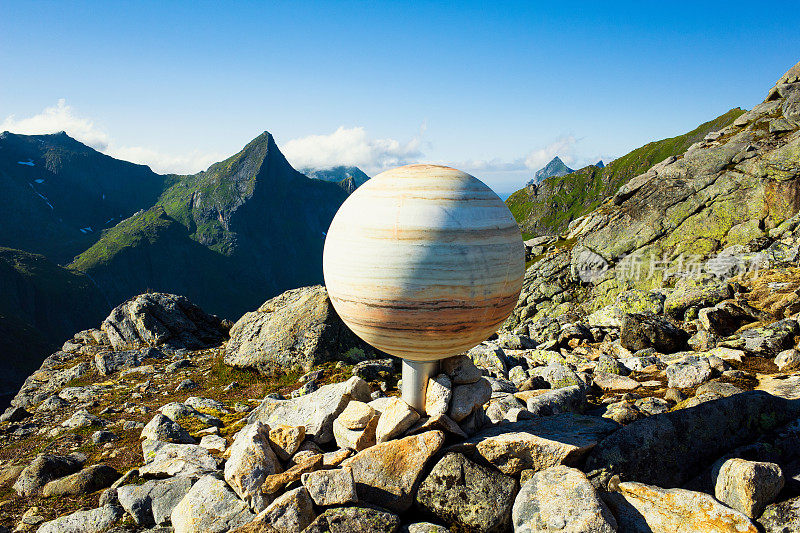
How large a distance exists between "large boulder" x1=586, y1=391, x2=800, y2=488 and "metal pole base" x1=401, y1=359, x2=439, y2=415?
9.55 ft

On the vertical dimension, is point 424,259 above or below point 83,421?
above

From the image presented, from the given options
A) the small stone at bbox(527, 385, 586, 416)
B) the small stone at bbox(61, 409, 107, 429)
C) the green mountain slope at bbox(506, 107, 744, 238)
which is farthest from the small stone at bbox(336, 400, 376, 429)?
the green mountain slope at bbox(506, 107, 744, 238)

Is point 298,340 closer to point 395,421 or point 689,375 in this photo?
point 395,421

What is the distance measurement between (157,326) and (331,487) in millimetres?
17684

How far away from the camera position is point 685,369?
1130 centimetres

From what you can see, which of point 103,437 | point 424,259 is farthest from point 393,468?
point 103,437

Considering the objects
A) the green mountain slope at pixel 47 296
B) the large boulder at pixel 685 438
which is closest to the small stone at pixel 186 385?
the large boulder at pixel 685 438

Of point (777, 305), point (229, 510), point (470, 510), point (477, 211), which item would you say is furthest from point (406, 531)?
point (777, 305)

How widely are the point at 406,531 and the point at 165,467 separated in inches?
203

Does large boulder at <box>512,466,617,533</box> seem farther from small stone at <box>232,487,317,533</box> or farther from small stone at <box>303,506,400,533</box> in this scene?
small stone at <box>232,487,317,533</box>

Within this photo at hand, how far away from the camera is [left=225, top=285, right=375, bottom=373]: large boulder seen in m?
16.0

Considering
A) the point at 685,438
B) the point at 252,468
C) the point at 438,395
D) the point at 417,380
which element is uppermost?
the point at 417,380

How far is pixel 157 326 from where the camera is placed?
20.8 m

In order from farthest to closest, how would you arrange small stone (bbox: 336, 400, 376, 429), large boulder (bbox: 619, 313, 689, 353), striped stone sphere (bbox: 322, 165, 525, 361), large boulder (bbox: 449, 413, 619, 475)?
large boulder (bbox: 619, 313, 689, 353) → small stone (bbox: 336, 400, 376, 429) → large boulder (bbox: 449, 413, 619, 475) → striped stone sphere (bbox: 322, 165, 525, 361)
